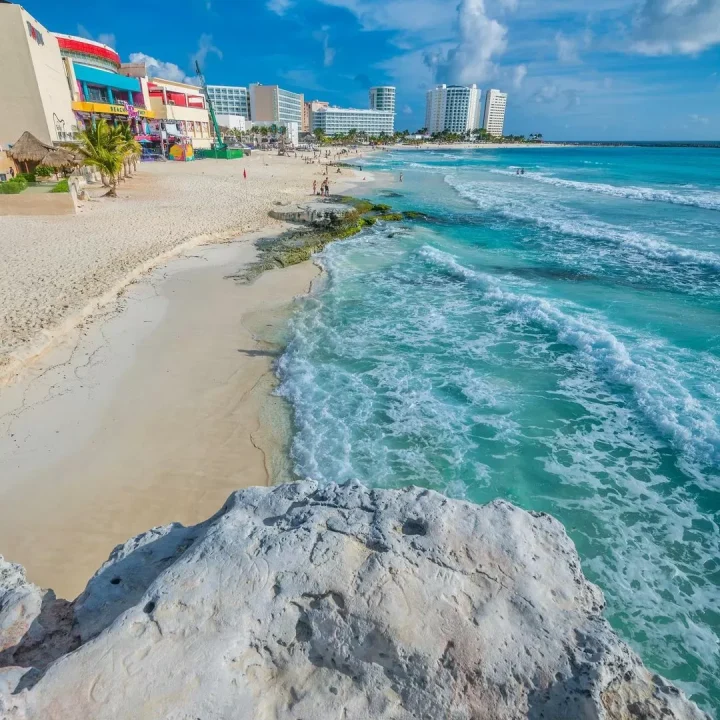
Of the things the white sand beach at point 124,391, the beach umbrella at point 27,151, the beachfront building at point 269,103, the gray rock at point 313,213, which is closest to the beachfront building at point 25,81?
the beach umbrella at point 27,151

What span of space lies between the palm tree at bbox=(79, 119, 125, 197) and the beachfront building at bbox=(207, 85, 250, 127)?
148616 millimetres

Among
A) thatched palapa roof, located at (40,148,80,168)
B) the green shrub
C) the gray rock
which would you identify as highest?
thatched palapa roof, located at (40,148,80,168)

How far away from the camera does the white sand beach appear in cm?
626

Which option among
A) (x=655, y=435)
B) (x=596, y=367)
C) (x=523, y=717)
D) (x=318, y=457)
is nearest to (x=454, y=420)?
(x=318, y=457)

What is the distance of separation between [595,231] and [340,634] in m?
Result: 27.5

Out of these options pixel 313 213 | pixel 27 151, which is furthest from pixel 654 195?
pixel 27 151

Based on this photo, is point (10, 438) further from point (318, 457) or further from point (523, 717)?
point (523, 717)

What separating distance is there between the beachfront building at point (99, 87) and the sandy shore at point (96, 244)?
17343mm

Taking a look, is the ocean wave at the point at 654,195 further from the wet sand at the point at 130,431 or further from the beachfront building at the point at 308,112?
the beachfront building at the point at 308,112

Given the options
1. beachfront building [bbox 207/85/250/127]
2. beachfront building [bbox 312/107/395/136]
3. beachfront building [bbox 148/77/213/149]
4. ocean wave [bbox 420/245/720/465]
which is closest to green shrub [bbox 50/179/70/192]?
ocean wave [bbox 420/245/720/465]

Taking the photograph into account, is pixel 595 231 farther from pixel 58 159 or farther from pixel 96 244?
pixel 58 159

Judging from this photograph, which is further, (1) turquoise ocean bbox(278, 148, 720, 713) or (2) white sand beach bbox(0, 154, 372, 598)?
(2) white sand beach bbox(0, 154, 372, 598)

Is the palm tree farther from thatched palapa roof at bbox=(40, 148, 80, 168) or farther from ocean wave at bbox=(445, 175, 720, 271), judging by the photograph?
ocean wave at bbox=(445, 175, 720, 271)

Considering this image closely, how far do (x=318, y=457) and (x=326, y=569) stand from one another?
4.62 metres
